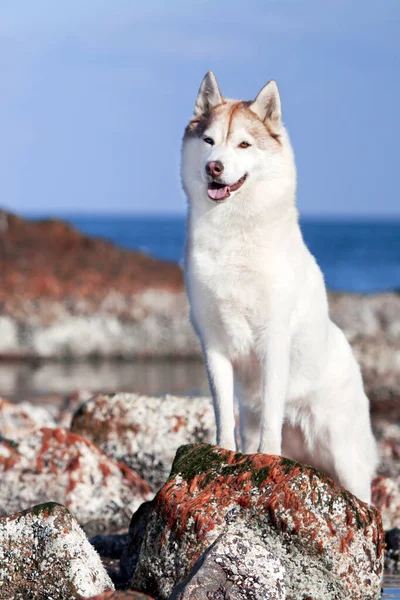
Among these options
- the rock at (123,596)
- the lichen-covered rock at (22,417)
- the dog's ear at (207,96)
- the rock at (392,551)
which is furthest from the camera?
the lichen-covered rock at (22,417)

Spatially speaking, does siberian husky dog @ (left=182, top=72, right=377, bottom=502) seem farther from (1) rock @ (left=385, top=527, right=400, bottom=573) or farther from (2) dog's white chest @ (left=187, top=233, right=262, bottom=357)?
(1) rock @ (left=385, top=527, right=400, bottom=573)

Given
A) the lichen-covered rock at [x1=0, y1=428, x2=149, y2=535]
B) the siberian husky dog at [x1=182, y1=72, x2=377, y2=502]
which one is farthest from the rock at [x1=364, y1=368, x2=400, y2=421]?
the siberian husky dog at [x1=182, y1=72, x2=377, y2=502]

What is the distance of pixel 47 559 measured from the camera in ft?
19.1

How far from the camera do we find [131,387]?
18.7m

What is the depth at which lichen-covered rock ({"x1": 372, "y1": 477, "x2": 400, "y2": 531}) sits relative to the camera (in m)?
8.33

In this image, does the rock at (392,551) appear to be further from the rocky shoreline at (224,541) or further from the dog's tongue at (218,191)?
the dog's tongue at (218,191)

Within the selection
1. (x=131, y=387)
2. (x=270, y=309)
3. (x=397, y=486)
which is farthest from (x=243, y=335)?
(x=131, y=387)

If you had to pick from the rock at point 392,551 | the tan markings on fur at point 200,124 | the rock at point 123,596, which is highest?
the tan markings on fur at point 200,124

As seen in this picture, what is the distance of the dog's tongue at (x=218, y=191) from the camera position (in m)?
6.33

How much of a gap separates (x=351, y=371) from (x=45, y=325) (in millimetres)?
16585

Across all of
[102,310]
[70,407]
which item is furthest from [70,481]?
[102,310]

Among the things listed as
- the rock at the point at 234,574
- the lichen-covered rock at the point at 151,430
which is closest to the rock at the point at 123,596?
the rock at the point at 234,574

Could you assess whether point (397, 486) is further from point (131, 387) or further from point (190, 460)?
point (131, 387)

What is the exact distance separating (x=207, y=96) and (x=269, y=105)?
435 millimetres
